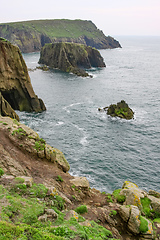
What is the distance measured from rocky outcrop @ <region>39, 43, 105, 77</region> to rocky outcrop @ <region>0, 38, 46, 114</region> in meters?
65.7

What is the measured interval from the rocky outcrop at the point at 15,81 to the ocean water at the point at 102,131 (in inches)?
138

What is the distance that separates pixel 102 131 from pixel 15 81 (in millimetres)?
28942

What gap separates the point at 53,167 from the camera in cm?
2578

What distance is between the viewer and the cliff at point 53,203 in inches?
510


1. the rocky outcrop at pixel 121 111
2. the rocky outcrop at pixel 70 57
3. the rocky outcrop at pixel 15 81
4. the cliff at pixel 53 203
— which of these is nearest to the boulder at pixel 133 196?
the cliff at pixel 53 203

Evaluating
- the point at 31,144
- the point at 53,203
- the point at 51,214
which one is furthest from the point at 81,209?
the point at 31,144

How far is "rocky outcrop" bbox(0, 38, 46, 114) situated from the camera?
5425cm

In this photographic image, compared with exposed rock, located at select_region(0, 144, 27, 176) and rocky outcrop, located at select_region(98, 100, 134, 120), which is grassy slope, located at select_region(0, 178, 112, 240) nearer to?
exposed rock, located at select_region(0, 144, 27, 176)

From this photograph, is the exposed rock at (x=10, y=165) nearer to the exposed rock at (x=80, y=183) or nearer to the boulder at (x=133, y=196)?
the exposed rock at (x=80, y=183)

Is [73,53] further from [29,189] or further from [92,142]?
[29,189]

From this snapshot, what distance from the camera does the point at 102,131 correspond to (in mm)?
53375

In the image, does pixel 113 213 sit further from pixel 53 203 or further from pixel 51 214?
pixel 51 214

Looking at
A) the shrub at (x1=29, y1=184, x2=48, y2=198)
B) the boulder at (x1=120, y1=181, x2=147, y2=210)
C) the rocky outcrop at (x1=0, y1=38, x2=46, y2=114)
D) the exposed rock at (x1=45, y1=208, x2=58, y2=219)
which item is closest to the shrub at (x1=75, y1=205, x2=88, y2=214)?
the shrub at (x1=29, y1=184, x2=48, y2=198)

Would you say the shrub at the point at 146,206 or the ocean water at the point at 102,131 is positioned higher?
the shrub at the point at 146,206
